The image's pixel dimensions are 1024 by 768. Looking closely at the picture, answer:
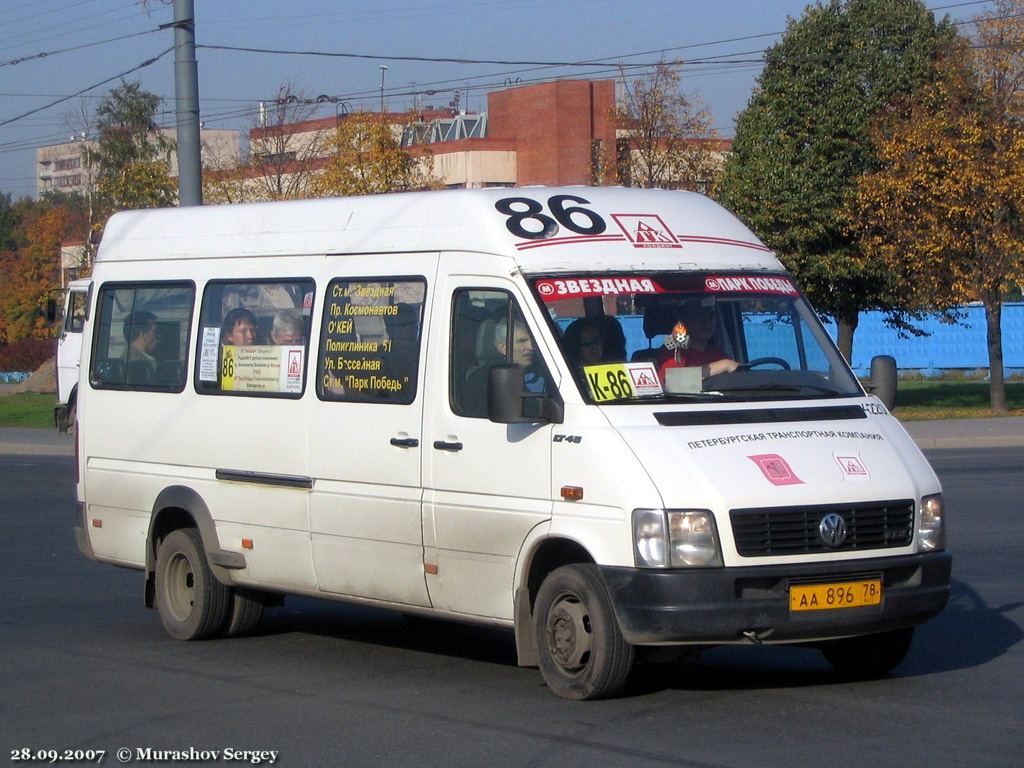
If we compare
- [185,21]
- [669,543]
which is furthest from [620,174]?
[669,543]

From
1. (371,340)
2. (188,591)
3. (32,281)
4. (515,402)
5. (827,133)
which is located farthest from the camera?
(32,281)

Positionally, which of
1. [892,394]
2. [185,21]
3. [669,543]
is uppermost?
[185,21]

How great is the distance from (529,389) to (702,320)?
39.3 inches

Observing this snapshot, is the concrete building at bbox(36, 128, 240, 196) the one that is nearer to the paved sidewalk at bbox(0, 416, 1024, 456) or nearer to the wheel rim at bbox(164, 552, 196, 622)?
the paved sidewalk at bbox(0, 416, 1024, 456)

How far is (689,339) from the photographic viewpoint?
7668 mm

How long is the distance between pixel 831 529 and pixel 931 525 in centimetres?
65

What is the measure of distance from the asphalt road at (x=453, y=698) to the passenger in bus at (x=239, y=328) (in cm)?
186

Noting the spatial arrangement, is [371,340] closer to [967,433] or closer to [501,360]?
[501,360]

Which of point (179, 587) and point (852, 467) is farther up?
point (852, 467)

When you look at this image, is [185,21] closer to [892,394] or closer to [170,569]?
[170,569]

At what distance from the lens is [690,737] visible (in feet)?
21.2

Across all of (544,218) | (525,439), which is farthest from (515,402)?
(544,218)

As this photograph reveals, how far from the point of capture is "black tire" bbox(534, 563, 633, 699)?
6.97m

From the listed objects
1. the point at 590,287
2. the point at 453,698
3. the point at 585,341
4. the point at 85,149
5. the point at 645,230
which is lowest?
the point at 453,698
